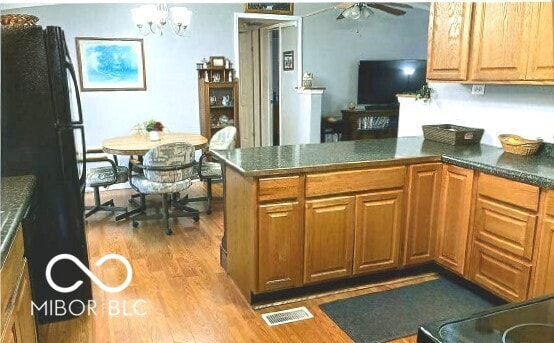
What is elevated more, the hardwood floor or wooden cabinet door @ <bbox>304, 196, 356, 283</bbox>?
wooden cabinet door @ <bbox>304, 196, 356, 283</bbox>

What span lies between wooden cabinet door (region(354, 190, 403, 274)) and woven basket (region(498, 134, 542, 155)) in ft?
2.70

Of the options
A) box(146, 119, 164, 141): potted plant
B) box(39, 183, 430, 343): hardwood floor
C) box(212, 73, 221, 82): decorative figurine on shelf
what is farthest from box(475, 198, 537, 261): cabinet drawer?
box(212, 73, 221, 82): decorative figurine on shelf

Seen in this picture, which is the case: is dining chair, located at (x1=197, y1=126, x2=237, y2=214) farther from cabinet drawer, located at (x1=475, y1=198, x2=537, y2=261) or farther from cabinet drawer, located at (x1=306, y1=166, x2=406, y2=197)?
cabinet drawer, located at (x1=475, y1=198, x2=537, y2=261)

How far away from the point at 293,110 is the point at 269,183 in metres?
4.50

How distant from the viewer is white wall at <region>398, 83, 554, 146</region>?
294 cm

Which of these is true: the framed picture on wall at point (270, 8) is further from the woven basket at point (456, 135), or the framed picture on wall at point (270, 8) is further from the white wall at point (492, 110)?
the woven basket at point (456, 135)

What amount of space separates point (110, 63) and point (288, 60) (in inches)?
107

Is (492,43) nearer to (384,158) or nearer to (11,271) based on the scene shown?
(384,158)

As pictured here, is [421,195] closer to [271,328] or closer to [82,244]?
[271,328]

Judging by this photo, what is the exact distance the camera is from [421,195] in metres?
2.97

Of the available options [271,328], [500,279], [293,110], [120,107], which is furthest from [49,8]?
[500,279]

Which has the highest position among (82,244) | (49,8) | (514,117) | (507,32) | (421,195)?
(49,8)

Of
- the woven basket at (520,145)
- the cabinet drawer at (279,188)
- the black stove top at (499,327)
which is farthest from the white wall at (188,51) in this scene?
the black stove top at (499,327)

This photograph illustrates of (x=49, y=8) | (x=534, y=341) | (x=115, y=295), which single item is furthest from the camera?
(x=49, y=8)
